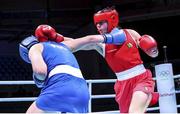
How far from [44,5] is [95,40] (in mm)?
8586

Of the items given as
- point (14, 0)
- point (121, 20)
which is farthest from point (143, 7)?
point (14, 0)

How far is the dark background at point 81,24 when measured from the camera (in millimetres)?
10383

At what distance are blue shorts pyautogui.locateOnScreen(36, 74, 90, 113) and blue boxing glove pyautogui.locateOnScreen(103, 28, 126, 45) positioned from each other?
0.53m

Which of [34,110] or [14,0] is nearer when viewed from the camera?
[34,110]

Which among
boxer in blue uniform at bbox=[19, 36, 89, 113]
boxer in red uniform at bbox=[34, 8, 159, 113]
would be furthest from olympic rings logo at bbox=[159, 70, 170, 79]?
boxer in blue uniform at bbox=[19, 36, 89, 113]

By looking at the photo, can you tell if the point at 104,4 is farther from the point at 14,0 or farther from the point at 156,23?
the point at 14,0

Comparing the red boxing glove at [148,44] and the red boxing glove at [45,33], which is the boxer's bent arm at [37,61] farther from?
the red boxing glove at [148,44]

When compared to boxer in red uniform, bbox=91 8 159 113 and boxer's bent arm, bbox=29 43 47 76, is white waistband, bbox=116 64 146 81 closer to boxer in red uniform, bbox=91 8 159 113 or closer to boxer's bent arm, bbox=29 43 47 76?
boxer in red uniform, bbox=91 8 159 113

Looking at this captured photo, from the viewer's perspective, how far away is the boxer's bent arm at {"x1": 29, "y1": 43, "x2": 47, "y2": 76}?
6.54 feet

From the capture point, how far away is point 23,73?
36.8ft

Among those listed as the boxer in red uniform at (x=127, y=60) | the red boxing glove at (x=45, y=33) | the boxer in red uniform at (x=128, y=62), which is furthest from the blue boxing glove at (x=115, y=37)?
the red boxing glove at (x=45, y=33)

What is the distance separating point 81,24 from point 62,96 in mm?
9354

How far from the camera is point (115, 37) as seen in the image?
2.71 meters

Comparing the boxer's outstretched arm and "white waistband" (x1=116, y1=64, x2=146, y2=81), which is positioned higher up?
the boxer's outstretched arm
